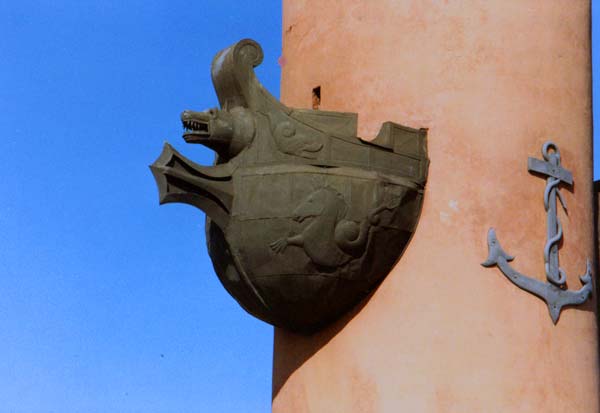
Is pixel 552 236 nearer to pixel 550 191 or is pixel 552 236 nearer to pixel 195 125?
pixel 550 191

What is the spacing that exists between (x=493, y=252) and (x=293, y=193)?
1.68 metres

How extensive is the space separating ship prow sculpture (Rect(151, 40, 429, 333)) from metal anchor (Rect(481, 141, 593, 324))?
0.76 m

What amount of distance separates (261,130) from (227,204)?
0.66 m

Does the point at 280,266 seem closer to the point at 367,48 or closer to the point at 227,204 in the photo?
the point at 227,204

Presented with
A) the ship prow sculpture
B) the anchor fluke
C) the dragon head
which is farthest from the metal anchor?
the dragon head

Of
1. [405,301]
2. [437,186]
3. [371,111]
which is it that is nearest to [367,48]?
[371,111]

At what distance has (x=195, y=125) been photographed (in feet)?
39.1

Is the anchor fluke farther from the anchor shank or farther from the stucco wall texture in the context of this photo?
the anchor shank

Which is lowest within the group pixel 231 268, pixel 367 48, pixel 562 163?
pixel 231 268

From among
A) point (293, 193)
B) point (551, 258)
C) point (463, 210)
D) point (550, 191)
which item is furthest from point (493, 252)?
point (293, 193)

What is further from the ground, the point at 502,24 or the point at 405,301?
the point at 502,24

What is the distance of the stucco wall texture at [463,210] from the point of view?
1201 centimetres

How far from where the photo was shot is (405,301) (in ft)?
39.8

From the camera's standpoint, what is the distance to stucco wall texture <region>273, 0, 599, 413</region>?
39.4 feet
